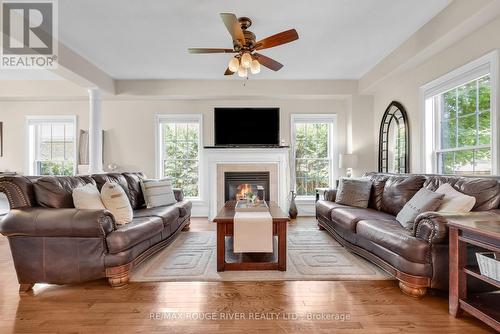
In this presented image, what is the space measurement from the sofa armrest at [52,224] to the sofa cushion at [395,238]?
→ 98.0 inches

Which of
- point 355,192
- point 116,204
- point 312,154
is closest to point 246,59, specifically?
point 116,204

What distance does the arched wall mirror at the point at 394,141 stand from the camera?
4129mm

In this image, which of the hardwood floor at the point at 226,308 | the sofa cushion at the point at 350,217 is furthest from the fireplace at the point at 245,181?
the hardwood floor at the point at 226,308

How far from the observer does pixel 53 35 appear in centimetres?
330

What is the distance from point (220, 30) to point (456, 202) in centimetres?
313

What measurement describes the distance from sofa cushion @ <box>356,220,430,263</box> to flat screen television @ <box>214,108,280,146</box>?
2945mm

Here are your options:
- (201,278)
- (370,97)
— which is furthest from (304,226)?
(370,97)

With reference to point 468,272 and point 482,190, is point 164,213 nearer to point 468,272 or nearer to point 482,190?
point 468,272

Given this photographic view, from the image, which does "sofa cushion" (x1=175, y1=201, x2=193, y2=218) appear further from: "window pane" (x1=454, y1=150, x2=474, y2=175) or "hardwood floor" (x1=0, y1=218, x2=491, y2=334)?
"window pane" (x1=454, y1=150, x2=474, y2=175)

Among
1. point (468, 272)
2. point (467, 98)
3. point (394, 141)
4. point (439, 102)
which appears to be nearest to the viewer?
point (468, 272)

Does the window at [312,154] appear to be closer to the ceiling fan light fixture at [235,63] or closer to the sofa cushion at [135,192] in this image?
the ceiling fan light fixture at [235,63]

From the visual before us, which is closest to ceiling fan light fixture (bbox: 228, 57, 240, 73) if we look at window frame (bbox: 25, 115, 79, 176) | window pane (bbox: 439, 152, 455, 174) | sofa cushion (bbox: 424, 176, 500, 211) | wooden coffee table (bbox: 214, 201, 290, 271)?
wooden coffee table (bbox: 214, 201, 290, 271)

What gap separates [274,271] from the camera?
261 cm

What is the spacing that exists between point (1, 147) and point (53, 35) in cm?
357
